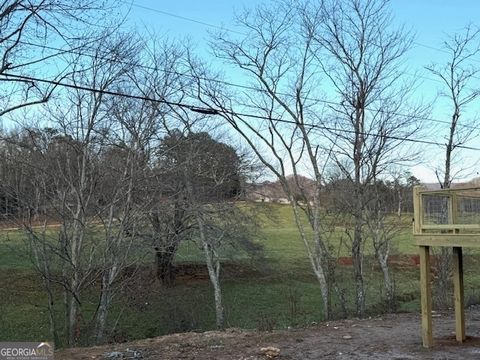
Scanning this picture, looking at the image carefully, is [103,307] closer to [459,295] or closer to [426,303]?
[426,303]

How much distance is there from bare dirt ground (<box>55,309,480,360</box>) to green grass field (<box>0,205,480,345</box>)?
2.20 m

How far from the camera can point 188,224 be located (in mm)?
18906

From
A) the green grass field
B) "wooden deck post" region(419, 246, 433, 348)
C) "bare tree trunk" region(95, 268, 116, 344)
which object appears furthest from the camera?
the green grass field

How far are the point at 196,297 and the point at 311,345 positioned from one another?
13661 mm

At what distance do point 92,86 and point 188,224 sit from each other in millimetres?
6498

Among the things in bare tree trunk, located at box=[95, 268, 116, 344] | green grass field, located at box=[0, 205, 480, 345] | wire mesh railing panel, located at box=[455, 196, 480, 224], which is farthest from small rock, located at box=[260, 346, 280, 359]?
bare tree trunk, located at box=[95, 268, 116, 344]

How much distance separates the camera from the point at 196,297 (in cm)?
2217

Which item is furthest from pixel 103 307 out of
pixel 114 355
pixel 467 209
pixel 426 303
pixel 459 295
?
pixel 467 209

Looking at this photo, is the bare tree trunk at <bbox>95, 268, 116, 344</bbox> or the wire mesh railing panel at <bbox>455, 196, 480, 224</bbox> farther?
the bare tree trunk at <bbox>95, 268, 116, 344</bbox>

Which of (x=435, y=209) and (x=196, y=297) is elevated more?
(x=435, y=209)

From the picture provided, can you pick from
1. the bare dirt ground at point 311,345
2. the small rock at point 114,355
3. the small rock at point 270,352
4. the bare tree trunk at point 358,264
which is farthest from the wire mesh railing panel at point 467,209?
the bare tree trunk at point 358,264

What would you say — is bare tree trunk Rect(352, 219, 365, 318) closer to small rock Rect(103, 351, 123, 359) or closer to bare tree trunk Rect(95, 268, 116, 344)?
bare tree trunk Rect(95, 268, 116, 344)

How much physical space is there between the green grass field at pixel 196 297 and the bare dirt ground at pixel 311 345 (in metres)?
2.20

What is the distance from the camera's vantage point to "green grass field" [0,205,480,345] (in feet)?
58.3
